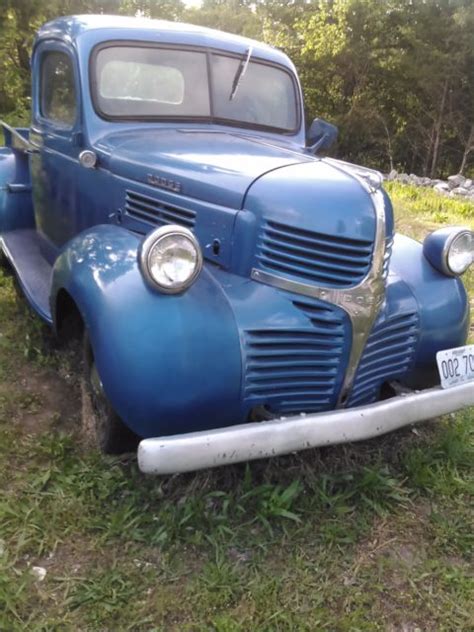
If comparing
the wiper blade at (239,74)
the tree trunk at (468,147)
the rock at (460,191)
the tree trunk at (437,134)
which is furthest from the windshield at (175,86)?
the tree trunk at (437,134)

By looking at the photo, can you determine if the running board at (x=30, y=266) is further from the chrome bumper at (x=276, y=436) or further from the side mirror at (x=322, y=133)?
the side mirror at (x=322, y=133)

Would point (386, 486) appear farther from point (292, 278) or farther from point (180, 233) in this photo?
point (180, 233)

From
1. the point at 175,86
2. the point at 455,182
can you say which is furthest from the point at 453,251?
the point at 455,182

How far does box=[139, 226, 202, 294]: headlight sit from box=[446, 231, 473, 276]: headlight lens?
4.18 ft

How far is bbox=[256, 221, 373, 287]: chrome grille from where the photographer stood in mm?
2314

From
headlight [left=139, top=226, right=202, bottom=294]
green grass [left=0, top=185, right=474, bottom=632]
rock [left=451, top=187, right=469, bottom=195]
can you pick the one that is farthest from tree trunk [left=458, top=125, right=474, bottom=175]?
headlight [left=139, top=226, right=202, bottom=294]

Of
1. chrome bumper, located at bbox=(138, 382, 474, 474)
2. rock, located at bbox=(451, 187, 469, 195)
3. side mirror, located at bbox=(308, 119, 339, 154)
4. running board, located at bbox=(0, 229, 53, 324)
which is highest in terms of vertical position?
side mirror, located at bbox=(308, 119, 339, 154)

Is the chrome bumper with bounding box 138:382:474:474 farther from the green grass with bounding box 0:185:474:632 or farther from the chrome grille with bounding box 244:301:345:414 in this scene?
the green grass with bounding box 0:185:474:632

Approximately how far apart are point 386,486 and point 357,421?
50cm

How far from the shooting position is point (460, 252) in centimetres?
288

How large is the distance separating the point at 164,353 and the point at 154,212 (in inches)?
35.5

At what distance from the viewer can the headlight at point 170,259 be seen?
2.13 metres

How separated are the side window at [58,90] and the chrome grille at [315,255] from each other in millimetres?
1621

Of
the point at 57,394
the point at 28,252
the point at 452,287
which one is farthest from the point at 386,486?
the point at 28,252
